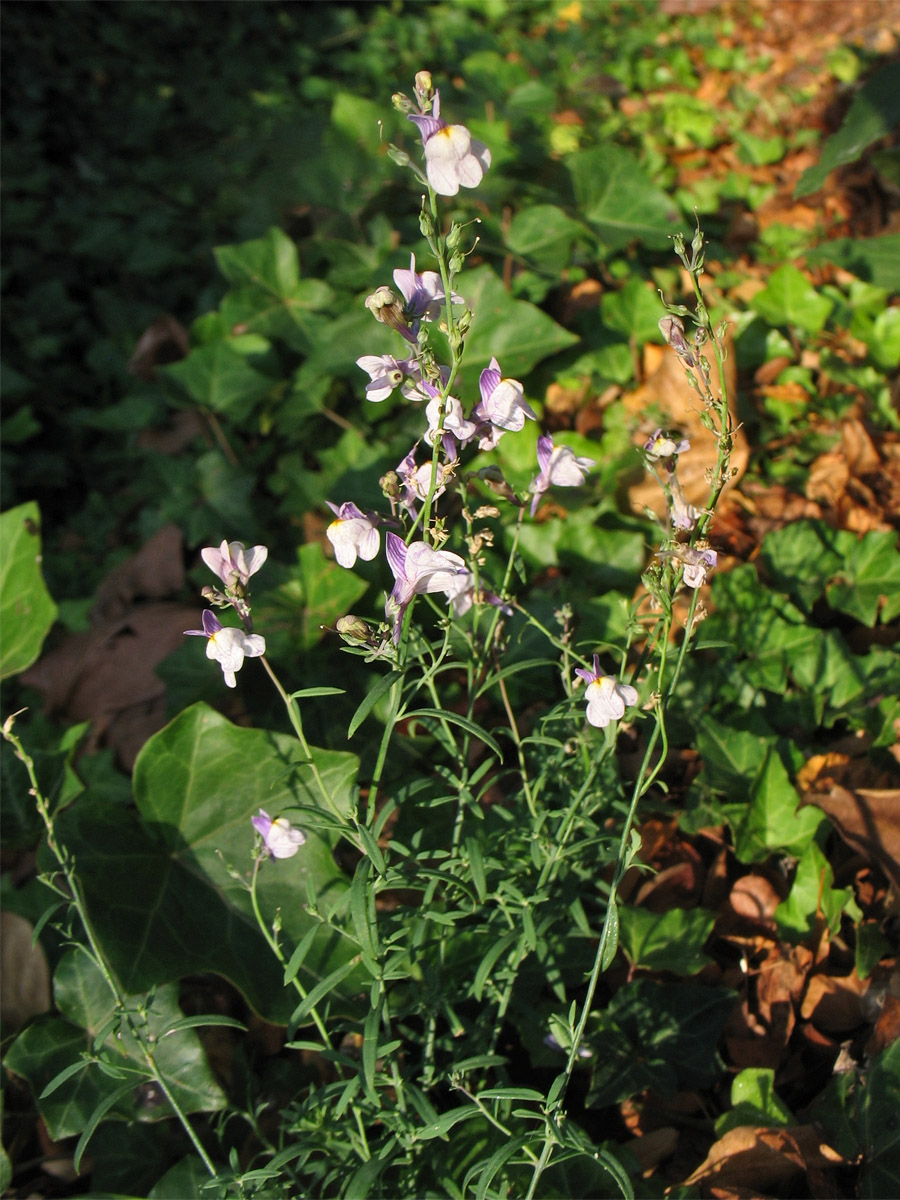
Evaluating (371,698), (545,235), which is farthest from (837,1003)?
(545,235)

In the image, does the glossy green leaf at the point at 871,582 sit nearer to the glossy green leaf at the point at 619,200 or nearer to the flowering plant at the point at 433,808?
the flowering plant at the point at 433,808

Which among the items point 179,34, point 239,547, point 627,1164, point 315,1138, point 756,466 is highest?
point 179,34

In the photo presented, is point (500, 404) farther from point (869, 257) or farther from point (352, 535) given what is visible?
point (869, 257)

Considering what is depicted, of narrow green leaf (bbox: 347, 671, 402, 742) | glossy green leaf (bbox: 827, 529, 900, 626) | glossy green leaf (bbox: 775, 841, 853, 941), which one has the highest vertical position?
narrow green leaf (bbox: 347, 671, 402, 742)

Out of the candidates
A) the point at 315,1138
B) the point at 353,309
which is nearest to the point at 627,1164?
the point at 315,1138

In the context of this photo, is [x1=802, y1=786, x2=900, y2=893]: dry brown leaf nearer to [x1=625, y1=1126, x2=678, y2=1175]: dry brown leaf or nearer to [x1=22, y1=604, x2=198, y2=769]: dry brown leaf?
[x1=625, y1=1126, x2=678, y2=1175]: dry brown leaf

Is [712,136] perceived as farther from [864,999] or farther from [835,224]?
[864,999]

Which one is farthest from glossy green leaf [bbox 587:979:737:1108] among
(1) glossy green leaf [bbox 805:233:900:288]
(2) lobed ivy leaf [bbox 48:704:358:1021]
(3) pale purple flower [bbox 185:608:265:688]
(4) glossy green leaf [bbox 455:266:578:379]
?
(1) glossy green leaf [bbox 805:233:900:288]
